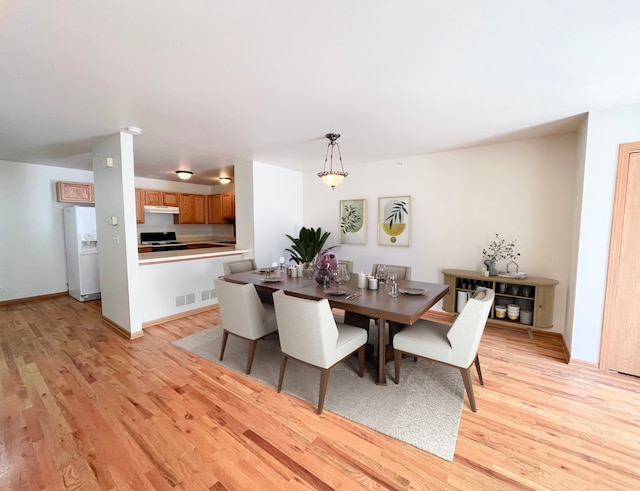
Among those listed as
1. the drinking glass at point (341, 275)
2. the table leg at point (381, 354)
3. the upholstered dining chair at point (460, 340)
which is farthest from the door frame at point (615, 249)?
the drinking glass at point (341, 275)

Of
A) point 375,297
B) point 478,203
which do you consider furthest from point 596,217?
point 375,297

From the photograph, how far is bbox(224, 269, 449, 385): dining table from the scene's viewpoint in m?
2.14

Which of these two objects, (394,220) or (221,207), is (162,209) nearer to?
(221,207)

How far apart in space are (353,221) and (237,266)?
7.19 feet

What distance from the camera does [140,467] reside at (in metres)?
1.61

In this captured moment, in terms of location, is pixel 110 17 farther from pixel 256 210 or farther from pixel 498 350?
pixel 498 350

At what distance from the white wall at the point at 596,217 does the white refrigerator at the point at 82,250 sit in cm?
662

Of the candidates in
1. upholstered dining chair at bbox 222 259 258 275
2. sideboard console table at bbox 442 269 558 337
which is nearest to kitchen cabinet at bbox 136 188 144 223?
upholstered dining chair at bbox 222 259 258 275

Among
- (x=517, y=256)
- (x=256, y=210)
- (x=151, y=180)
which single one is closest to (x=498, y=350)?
(x=517, y=256)

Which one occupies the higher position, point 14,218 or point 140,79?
point 140,79

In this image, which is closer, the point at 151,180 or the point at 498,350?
the point at 498,350

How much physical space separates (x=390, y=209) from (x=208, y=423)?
372 centimetres

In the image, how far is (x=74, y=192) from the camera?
16.7 feet

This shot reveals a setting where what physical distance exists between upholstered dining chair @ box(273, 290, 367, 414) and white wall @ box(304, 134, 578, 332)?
101 inches
